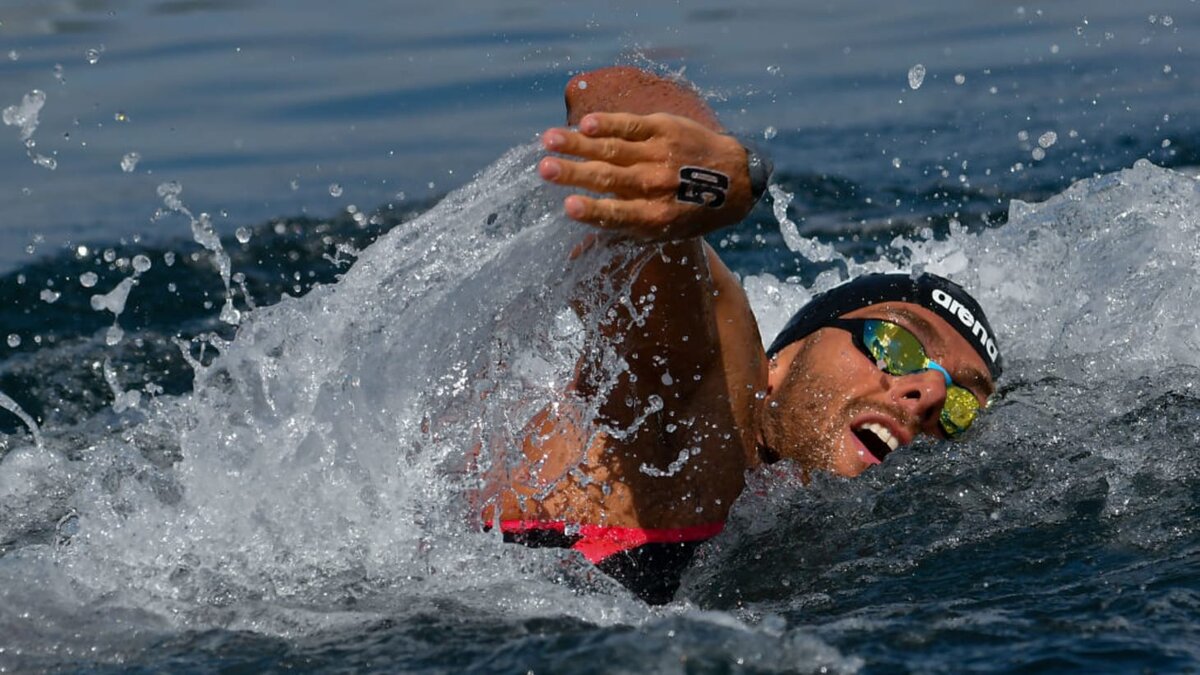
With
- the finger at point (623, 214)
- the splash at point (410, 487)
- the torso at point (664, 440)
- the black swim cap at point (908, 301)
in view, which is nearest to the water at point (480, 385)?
the splash at point (410, 487)

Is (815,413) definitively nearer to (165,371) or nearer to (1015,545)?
(1015,545)

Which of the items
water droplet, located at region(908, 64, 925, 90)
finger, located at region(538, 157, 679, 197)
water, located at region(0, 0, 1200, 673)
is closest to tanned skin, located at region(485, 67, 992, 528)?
finger, located at region(538, 157, 679, 197)

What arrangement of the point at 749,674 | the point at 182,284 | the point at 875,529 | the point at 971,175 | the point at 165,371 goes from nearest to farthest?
the point at 749,674
the point at 875,529
the point at 165,371
the point at 182,284
the point at 971,175

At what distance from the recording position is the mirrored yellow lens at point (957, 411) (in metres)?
4.81

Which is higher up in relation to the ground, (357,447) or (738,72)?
(738,72)

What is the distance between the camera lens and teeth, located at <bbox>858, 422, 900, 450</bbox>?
4.56 m

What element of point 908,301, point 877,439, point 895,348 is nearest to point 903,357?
point 895,348

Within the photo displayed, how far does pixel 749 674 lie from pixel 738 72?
8.18 metres

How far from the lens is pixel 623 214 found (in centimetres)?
306

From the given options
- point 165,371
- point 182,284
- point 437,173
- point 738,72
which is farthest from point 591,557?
point 738,72

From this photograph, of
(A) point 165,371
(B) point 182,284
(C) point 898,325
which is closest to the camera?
(C) point 898,325

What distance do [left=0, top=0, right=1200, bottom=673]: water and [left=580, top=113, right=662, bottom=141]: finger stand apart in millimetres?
435

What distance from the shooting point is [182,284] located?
7609 millimetres

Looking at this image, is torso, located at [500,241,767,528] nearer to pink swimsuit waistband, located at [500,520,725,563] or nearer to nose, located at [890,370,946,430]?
pink swimsuit waistband, located at [500,520,725,563]
